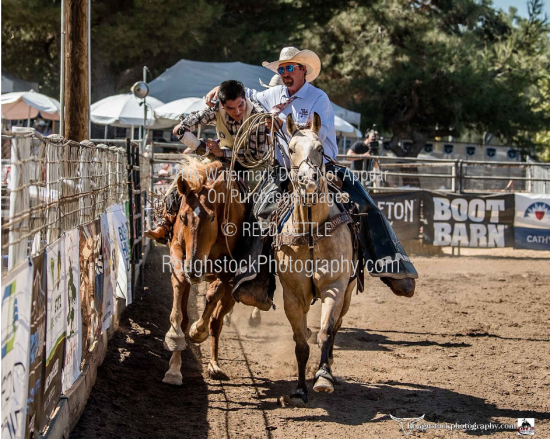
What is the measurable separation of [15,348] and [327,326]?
109 inches

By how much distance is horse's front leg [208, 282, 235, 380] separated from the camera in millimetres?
6098

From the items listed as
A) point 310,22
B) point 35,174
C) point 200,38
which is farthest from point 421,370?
point 310,22

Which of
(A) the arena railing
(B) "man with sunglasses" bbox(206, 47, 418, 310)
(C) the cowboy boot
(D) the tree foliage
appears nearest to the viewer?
(A) the arena railing

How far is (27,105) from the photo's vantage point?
55.5 ft

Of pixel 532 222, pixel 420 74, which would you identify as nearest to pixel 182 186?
pixel 532 222

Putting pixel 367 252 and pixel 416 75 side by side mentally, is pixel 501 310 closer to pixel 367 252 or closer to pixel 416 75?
pixel 367 252

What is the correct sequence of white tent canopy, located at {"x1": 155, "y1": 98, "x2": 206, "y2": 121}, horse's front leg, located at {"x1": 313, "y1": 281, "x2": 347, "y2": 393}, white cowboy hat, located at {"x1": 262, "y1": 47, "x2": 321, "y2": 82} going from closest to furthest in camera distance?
horse's front leg, located at {"x1": 313, "y1": 281, "x2": 347, "y2": 393}, white cowboy hat, located at {"x1": 262, "y1": 47, "x2": 321, "y2": 82}, white tent canopy, located at {"x1": 155, "y1": 98, "x2": 206, "y2": 121}

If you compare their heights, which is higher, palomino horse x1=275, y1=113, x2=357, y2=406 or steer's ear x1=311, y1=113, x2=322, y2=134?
steer's ear x1=311, y1=113, x2=322, y2=134

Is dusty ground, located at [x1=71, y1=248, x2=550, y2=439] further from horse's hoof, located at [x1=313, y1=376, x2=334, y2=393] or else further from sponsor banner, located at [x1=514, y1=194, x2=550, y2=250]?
sponsor banner, located at [x1=514, y1=194, x2=550, y2=250]

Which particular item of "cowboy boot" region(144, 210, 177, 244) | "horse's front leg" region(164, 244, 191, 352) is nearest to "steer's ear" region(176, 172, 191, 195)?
"horse's front leg" region(164, 244, 191, 352)

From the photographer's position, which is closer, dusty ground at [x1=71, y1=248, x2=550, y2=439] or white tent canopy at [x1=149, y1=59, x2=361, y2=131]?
dusty ground at [x1=71, y1=248, x2=550, y2=439]

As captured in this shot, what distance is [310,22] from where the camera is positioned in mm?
28016

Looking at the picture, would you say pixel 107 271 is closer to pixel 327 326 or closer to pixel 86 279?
pixel 86 279

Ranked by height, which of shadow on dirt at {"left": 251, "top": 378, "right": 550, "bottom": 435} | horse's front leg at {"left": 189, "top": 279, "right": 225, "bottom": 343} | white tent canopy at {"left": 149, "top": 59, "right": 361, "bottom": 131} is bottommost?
shadow on dirt at {"left": 251, "top": 378, "right": 550, "bottom": 435}
